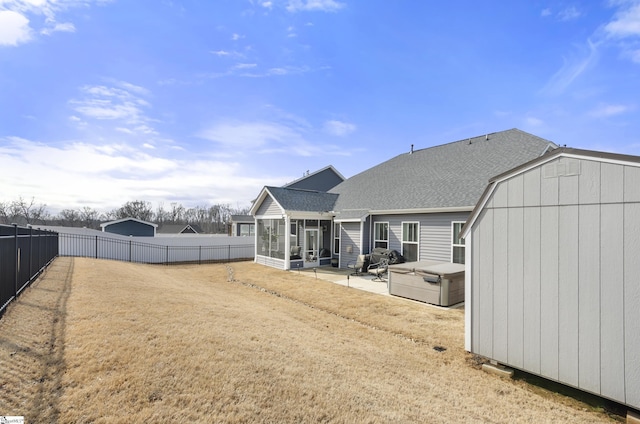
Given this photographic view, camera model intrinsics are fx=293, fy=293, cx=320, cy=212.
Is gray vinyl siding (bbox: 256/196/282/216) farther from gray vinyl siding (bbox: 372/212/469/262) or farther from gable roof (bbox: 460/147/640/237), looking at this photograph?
gable roof (bbox: 460/147/640/237)

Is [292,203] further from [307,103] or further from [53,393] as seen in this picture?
[53,393]

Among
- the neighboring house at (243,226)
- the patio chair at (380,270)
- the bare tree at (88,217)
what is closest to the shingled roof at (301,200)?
the patio chair at (380,270)

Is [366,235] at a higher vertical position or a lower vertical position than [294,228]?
lower

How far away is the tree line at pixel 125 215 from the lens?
112 ft

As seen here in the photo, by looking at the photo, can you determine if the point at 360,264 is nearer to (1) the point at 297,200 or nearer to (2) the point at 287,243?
(2) the point at 287,243

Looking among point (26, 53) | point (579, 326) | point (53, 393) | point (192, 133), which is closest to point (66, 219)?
point (192, 133)

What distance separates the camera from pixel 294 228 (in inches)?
637

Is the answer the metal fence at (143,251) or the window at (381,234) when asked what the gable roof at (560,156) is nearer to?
the window at (381,234)

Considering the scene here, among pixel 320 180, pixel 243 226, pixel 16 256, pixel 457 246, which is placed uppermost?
pixel 320 180

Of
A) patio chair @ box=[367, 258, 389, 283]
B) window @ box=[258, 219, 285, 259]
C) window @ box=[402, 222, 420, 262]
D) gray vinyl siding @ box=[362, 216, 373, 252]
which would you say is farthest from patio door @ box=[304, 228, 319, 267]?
window @ box=[402, 222, 420, 262]

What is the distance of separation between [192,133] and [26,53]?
719 cm

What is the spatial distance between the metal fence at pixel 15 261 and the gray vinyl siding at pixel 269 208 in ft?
32.7

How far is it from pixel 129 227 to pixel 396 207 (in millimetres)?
27532

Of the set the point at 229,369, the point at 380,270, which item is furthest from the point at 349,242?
the point at 229,369
